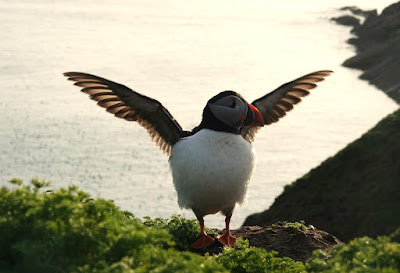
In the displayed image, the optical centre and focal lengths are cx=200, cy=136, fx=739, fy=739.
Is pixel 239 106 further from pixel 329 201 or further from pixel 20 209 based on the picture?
pixel 329 201

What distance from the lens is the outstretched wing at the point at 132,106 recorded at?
47.5 feet

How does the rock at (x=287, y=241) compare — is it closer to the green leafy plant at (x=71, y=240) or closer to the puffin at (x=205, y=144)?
the puffin at (x=205, y=144)

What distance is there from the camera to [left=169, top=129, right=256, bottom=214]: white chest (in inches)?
516

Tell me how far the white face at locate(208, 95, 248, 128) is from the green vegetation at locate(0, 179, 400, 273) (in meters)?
4.66

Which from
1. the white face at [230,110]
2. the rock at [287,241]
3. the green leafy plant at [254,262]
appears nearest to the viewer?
the green leafy plant at [254,262]

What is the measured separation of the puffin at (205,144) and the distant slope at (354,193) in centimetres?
1445

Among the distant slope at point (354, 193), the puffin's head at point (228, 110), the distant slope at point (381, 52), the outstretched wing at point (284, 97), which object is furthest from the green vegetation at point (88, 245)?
the distant slope at point (381, 52)

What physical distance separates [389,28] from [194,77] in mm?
33403

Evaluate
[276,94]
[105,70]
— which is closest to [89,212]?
[276,94]

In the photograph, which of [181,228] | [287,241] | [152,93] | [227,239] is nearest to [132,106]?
[181,228]

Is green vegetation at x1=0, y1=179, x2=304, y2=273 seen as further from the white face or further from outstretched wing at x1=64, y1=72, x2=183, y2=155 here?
outstretched wing at x1=64, y1=72, x2=183, y2=155

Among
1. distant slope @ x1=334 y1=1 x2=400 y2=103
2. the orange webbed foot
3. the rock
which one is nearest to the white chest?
the orange webbed foot

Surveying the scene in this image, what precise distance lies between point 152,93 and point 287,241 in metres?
91.2

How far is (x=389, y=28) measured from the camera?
402ft
